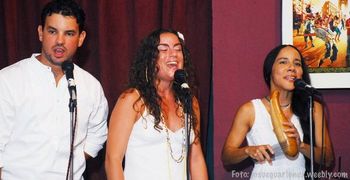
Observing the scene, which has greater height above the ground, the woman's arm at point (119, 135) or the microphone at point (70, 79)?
the microphone at point (70, 79)

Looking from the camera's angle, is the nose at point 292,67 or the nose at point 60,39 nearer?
the nose at point 60,39

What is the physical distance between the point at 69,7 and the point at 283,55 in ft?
4.57

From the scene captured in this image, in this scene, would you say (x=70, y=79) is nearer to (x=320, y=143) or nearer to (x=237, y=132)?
(x=237, y=132)

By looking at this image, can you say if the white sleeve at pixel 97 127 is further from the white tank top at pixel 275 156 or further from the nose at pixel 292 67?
the nose at pixel 292 67

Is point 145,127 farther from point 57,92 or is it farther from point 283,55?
point 283,55

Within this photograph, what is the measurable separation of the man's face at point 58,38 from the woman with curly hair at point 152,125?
41 cm

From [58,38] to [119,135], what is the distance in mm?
671

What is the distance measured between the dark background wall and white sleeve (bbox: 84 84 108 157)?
816mm

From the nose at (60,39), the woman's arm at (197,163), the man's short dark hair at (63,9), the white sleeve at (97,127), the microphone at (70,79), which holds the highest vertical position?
the man's short dark hair at (63,9)

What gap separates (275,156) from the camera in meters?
3.21

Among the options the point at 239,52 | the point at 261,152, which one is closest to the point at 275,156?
the point at 261,152

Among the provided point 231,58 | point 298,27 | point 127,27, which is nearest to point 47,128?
point 127,27

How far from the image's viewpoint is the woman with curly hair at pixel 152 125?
288cm

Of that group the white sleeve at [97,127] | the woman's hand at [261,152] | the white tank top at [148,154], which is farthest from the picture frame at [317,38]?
the white sleeve at [97,127]
